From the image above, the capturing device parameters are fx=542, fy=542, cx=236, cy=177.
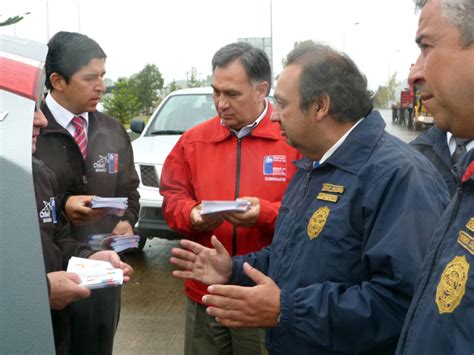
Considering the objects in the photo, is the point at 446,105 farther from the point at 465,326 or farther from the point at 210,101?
the point at 210,101

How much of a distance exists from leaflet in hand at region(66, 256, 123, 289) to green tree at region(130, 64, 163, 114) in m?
34.1

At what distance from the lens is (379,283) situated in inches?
70.1

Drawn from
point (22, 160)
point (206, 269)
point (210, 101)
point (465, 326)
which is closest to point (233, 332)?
point (206, 269)

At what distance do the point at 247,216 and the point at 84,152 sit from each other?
1.14 m

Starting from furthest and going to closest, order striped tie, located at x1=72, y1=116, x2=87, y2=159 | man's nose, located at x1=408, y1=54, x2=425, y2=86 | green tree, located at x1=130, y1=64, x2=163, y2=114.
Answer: green tree, located at x1=130, y1=64, x2=163, y2=114, striped tie, located at x1=72, y1=116, x2=87, y2=159, man's nose, located at x1=408, y1=54, x2=425, y2=86

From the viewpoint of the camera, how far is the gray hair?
1.37m

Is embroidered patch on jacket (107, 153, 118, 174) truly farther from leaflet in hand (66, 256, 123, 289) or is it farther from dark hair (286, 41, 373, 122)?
dark hair (286, 41, 373, 122)

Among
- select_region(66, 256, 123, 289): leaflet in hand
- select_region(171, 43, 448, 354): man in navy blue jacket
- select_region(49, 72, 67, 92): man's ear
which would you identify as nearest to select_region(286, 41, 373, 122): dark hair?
select_region(171, 43, 448, 354): man in navy blue jacket

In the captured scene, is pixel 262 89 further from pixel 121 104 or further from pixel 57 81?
pixel 121 104

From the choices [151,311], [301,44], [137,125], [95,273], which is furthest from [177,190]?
[137,125]

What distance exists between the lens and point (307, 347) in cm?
194

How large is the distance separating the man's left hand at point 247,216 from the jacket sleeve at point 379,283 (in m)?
0.84

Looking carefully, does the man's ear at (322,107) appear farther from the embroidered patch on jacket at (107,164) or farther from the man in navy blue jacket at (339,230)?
the embroidered patch on jacket at (107,164)

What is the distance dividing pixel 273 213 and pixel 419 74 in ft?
4.36
